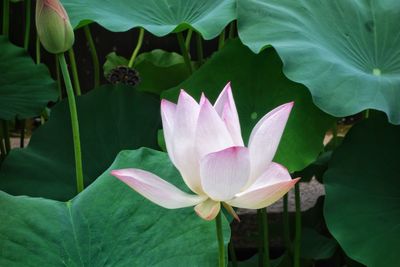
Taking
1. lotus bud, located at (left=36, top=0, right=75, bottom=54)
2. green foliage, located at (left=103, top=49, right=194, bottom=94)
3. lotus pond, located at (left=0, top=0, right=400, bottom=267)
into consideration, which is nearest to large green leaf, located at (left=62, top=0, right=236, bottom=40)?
lotus pond, located at (left=0, top=0, right=400, bottom=267)

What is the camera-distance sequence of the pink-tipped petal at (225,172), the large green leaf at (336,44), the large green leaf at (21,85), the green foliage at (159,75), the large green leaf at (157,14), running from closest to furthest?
1. the pink-tipped petal at (225,172)
2. the large green leaf at (336,44)
3. the large green leaf at (157,14)
4. the large green leaf at (21,85)
5. the green foliage at (159,75)

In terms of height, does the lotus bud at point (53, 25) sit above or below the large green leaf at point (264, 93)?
above

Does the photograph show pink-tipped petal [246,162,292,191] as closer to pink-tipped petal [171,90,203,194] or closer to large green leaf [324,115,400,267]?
pink-tipped petal [171,90,203,194]

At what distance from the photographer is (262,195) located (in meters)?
0.58

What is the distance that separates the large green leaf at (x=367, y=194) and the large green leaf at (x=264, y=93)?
7cm

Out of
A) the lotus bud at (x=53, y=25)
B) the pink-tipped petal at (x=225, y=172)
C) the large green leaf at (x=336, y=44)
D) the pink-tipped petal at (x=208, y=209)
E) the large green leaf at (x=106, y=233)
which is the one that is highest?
the lotus bud at (x=53, y=25)

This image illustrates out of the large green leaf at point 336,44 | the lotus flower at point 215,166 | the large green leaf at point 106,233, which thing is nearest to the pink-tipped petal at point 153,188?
the lotus flower at point 215,166

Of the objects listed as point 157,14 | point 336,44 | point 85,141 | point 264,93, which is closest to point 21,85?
point 85,141

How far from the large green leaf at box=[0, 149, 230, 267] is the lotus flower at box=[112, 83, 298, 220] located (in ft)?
0.69

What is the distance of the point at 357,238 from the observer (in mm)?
1119

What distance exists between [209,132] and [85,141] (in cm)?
75

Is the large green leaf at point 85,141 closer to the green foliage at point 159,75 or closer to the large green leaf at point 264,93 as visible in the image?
the large green leaf at point 264,93

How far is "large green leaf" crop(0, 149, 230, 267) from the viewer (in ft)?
2.60

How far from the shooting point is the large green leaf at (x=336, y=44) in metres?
1.04
